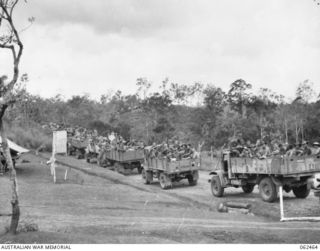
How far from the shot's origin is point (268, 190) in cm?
1748

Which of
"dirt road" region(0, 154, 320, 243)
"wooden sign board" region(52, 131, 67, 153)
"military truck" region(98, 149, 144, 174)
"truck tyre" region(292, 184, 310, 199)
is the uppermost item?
"wooden sign board" region(52, 131, 67, 153)

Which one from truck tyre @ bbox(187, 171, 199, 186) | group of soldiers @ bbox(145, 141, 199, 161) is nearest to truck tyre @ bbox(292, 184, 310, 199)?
truck tyre @ bbox(187, 171, 199, 186)

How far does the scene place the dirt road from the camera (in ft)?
35.4

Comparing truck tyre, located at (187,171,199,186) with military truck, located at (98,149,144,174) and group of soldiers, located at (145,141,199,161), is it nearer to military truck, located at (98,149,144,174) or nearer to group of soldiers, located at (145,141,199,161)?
group of soldiers, located at (145,141,199,161)

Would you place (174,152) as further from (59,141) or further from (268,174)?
(268,174)

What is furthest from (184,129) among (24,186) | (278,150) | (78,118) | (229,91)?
(278,150)

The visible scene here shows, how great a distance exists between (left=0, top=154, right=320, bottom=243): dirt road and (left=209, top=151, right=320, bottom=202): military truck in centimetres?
44

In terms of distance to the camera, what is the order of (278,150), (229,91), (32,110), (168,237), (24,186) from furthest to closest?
(32,110)
(229,91)
(24,186)
(278,150)
(168,237)

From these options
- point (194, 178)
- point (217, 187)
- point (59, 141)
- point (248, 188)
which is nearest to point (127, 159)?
point (59, 141)

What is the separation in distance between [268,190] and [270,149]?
1.58 m

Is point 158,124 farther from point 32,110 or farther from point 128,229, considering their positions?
point 128,229

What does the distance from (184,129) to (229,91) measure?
18.9 feet

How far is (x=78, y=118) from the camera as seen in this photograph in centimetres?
6625

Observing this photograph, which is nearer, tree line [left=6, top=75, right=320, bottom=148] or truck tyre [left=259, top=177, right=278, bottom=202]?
truck tyre [left=259, top=177, right=278, bottom=202]
